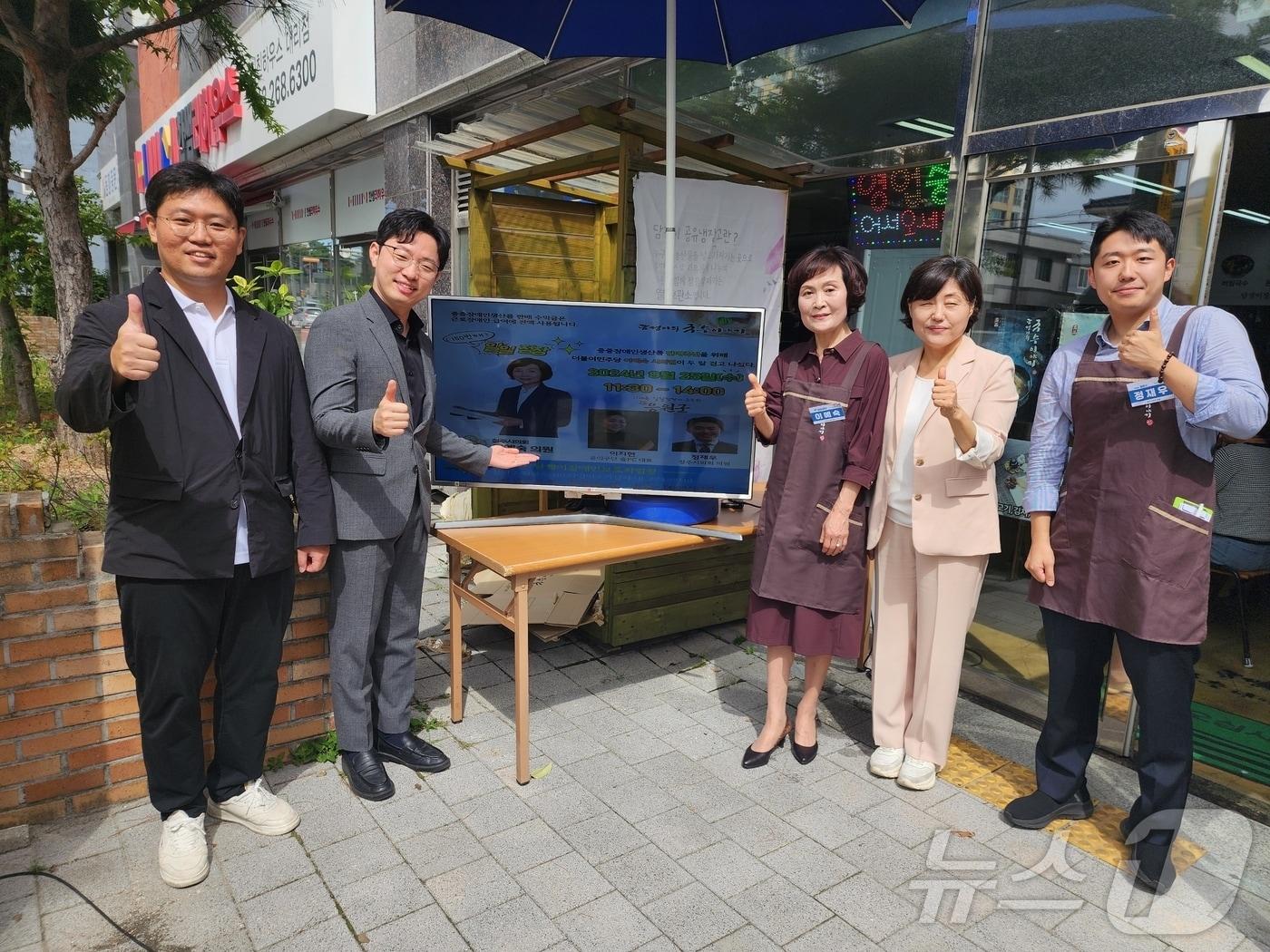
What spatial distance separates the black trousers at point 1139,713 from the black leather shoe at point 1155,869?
0.03m

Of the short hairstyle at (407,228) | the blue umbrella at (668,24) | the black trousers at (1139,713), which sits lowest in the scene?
the black trousers at (1139,713)

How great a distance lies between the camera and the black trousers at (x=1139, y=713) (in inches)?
90.6

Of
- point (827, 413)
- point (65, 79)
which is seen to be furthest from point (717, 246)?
point (65, 79)

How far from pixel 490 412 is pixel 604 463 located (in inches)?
19.8

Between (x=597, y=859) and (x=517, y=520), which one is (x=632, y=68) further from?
(x=597, y=859)

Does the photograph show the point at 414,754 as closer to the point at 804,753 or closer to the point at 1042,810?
the point at 804,753

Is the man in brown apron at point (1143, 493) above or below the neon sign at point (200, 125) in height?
below

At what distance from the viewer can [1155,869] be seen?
92.5 inches

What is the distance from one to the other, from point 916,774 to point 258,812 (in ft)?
7.48

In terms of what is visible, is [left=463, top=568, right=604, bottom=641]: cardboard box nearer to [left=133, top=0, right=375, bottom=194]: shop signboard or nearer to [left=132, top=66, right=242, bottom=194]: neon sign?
[left=133, top=0, right=375, bottom=194]: shop signboard

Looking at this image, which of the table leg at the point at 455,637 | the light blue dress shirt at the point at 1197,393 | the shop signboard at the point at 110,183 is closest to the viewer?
the light blue dress shirt at the point at 1197,393

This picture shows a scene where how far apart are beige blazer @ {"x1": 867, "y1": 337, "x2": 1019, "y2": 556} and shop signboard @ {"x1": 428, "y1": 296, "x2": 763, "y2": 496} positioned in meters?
0.73

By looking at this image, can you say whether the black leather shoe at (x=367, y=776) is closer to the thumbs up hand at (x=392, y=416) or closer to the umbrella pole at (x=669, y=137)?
the thumbs up hand at (x=392, y=416)

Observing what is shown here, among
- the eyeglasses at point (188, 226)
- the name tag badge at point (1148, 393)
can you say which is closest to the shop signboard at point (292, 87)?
the eyeglasses at point (188, 226)
